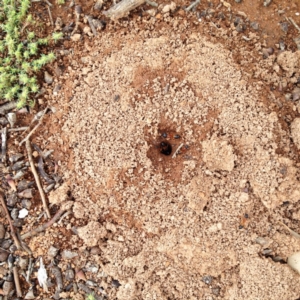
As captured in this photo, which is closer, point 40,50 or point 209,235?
point 209,235

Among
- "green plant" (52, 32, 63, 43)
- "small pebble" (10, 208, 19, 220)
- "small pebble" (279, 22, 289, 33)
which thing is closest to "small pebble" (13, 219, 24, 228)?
"small pebble" (10, 208, 19, 220)

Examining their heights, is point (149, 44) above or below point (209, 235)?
above

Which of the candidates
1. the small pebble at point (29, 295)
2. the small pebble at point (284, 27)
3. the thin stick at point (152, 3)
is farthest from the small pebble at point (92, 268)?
the small pebble at point (284, 27)

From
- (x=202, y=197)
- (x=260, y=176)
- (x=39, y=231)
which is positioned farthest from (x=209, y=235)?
(x=39, y=231)

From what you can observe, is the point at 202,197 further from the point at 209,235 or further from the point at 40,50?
the point at 40,50

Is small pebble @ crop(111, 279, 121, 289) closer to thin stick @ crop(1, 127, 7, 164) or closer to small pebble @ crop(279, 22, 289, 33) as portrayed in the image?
thin stick @ crop(1, 127, 7, 164)

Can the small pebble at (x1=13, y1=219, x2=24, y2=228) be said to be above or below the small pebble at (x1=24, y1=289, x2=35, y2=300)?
above
